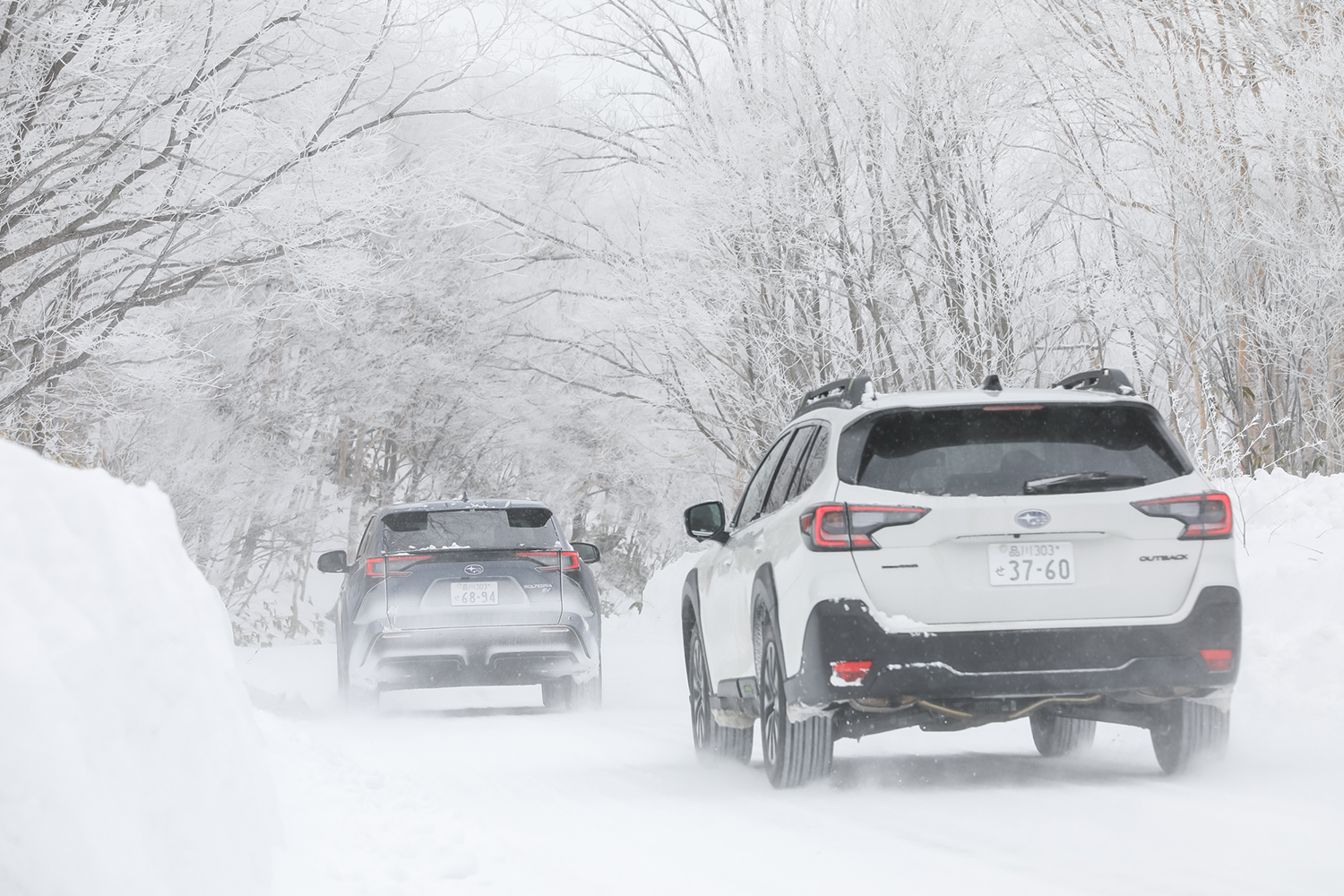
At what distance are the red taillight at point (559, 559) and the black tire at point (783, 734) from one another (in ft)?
17.9

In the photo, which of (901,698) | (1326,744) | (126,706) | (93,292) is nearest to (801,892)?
(901,698)

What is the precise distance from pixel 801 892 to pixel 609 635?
18.7 meters

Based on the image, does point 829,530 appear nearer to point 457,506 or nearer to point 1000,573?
point 1000,573

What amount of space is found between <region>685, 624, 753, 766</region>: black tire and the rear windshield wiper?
2522 mm

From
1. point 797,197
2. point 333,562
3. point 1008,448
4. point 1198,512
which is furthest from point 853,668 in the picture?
point 797,197

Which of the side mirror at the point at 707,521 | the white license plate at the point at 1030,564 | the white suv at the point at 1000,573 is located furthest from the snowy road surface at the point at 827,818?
the side mirror at the point at 707,521

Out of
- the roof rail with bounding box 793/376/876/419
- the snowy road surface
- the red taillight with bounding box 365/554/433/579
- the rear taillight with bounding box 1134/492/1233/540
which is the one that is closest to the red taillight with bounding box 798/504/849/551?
the roof rail with bounding box 793/376/876/419

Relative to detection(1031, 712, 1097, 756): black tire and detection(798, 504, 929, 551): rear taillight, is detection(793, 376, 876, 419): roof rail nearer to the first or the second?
detection(798, 504, 929, 551): rear taillight

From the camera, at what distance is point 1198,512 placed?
632 cm

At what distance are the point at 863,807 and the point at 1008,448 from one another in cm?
163

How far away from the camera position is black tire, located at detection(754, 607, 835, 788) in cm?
665

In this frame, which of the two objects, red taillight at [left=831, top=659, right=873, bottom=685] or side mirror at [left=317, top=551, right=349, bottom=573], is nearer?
red taillight at [left=831, top=659, right=873, bottom=685]

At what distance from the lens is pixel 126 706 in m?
3.80

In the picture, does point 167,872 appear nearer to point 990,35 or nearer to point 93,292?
point 93,292
